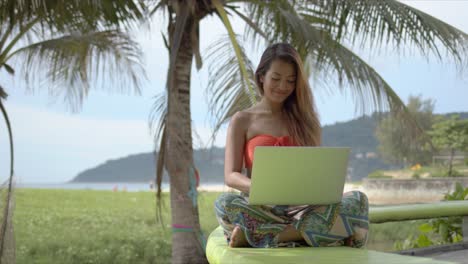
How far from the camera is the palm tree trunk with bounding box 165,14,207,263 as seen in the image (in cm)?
541

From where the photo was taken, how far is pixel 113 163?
25125mm

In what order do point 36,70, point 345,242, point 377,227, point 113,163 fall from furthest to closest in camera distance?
point 113,163
point 377,227
point 36,70
point 345,242

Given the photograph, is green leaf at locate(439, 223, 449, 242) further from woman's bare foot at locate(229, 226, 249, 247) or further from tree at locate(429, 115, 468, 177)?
tree at locate(429, 115, 468, 177)

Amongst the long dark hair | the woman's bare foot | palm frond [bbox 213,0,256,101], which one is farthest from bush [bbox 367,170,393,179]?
the woman's bare foot

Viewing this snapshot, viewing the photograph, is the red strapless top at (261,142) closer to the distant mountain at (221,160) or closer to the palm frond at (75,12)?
the distant mountain at (221,160)

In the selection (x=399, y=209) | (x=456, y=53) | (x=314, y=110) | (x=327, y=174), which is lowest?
(x=399, y=209)

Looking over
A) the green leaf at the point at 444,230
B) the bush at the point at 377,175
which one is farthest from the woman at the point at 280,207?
the bush at the point at 377,175

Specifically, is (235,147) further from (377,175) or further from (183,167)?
(377,175)

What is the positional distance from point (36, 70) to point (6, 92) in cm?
89

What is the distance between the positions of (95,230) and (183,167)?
5.03 metres

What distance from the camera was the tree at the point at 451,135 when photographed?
10898 millimetres

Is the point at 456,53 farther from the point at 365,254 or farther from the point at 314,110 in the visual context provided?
the point at 365,254

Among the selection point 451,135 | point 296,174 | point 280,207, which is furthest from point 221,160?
point 451,135

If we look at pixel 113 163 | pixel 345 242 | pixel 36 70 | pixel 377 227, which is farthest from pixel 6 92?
pixel 113 163
